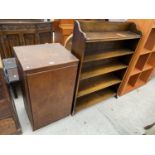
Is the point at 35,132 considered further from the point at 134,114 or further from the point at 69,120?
the point at 134,114

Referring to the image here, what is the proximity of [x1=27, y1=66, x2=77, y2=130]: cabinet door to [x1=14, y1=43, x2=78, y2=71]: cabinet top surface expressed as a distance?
7cm

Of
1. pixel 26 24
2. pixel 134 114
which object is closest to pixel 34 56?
pixel 26 24

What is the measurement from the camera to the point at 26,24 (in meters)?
2.28

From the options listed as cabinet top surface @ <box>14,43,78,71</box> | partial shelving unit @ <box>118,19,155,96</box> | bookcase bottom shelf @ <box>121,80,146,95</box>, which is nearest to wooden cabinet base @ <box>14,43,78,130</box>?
cabinet top surface @ <box>14,43,78,71</box>

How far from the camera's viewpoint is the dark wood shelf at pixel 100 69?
1687 millimetres

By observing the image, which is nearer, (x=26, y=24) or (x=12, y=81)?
(x=12, y=81)

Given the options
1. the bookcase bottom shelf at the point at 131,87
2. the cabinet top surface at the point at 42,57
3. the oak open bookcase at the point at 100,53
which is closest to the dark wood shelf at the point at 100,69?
the oak open bookcase at the point at 100,53

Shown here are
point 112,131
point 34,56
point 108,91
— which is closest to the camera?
point 34,56

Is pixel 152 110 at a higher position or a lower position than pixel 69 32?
lower

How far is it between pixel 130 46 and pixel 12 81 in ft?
5.85

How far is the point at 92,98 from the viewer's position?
212 cm

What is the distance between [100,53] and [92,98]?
2.58ft

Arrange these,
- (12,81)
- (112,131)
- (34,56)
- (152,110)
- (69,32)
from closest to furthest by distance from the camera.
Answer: (34,56) < (112,131) < (12,81) < (152,110) < (69,32)

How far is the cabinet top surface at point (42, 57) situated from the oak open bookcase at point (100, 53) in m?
0.15
